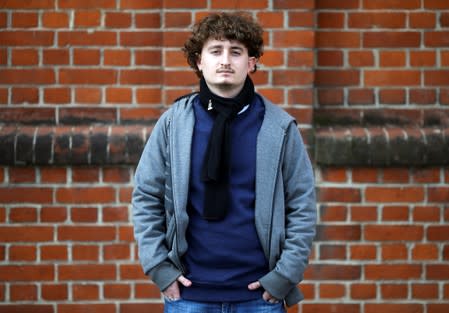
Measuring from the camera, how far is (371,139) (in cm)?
392

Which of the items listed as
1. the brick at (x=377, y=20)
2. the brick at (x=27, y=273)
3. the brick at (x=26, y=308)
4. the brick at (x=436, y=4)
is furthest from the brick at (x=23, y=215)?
the brick at (x=436, y=4)

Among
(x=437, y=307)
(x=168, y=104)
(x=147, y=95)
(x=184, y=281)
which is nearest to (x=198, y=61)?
(x=184, y=281)

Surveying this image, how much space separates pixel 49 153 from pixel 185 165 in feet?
4.97

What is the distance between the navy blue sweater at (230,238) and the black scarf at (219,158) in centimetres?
3

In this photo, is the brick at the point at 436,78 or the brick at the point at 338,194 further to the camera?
the brick at the point at 436,78

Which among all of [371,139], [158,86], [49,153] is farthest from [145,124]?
[371,139]

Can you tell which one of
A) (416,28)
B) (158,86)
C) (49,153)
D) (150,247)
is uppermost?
(416,28)

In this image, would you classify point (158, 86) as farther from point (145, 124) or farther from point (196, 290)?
point (196, 290)

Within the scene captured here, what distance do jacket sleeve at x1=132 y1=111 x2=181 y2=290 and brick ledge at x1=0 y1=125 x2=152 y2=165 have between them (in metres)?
1.21

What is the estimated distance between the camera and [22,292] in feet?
13.1

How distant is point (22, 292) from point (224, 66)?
205 cm

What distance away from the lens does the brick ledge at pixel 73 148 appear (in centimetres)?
390

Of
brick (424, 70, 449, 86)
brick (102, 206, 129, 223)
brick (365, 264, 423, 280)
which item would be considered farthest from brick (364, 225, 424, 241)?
brick (102, 206, 129, 223)

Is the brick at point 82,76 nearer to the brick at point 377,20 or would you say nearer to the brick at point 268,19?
the brick at point 268,19
